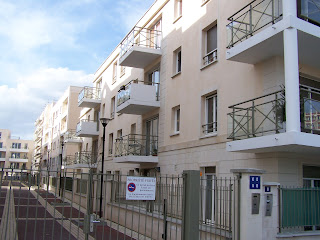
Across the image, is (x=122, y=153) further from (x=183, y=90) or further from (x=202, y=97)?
(x=202, y=97)

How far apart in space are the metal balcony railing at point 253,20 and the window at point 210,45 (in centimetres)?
226

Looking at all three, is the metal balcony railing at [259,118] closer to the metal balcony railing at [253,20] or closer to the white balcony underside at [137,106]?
the metal balcony railing at [253,20]

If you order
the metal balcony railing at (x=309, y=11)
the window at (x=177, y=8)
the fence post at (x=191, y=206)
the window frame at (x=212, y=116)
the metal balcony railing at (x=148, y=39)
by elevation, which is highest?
the window at (x=177, y=8)

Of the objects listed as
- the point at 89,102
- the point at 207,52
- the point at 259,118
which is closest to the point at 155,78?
the point at 207,52

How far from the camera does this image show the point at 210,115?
546 inches

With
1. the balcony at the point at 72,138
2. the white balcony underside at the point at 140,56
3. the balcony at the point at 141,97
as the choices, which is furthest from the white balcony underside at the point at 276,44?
the balcony at the point at 72,138

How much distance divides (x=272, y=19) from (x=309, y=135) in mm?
3632

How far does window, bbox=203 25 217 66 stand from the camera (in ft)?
46.1

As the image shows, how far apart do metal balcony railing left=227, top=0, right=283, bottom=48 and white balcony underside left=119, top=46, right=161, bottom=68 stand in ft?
23.4

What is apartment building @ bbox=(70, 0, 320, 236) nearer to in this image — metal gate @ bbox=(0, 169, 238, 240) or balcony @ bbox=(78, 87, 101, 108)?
metal gate @ bbox=(0, 169, 238, 240)

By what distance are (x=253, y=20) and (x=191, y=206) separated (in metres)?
6.69

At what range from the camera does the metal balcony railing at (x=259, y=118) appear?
952cm

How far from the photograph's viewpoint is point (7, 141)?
103312 millimetres

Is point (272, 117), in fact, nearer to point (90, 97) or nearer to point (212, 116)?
point (212, 116)
